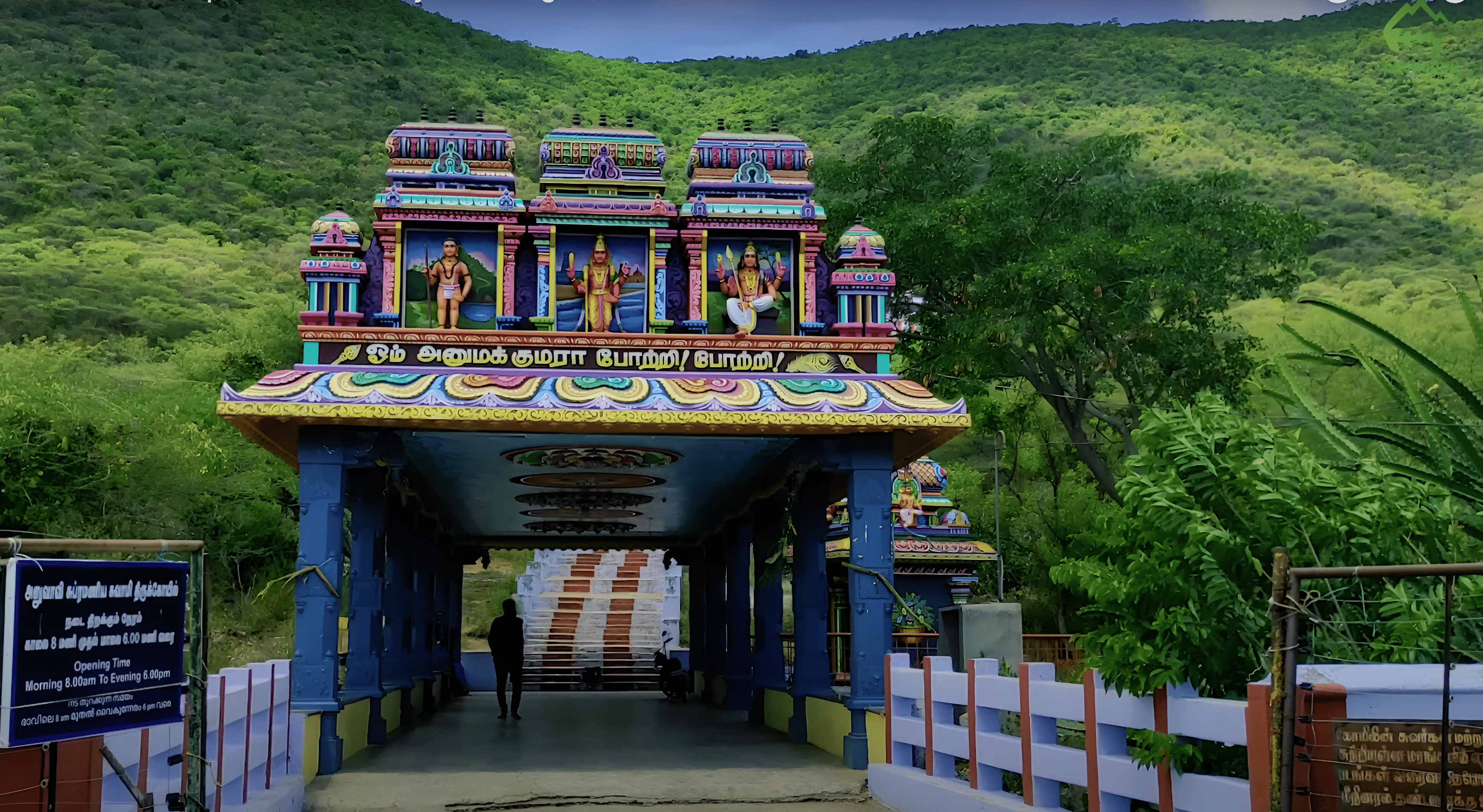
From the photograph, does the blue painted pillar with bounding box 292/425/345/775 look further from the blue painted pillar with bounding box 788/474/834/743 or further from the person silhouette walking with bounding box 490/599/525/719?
the person silhouette walking with bounding box 490/599/525/719

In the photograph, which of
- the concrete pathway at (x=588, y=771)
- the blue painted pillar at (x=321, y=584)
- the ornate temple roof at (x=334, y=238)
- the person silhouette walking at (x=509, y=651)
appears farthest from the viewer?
the person silhouette walking at (x=509, y=651)

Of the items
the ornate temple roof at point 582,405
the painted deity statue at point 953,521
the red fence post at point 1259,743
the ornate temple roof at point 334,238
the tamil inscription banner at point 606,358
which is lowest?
the red fence post at point 1259,743

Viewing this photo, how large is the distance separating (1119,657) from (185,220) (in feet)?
173

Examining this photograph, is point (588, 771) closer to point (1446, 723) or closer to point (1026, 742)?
point (1026, 742)

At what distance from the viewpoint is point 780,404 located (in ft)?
36.9

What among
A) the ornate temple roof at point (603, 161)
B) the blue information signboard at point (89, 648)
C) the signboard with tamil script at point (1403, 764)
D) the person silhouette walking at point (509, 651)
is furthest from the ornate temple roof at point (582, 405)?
the person silhouette walking at point (509, 651)

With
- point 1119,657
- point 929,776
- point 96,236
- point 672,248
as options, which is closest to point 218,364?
point 96,236

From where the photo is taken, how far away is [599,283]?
12.2 meters

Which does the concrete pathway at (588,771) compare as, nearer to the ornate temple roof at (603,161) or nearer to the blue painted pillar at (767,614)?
the blue painted pillar at (767,614)

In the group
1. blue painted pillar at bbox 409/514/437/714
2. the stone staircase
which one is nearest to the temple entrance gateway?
blue painted pillar at bbox 409/514/437/714

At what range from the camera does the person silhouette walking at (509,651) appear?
18.3 meters

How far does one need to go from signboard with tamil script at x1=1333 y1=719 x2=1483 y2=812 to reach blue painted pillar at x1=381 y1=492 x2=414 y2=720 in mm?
12440

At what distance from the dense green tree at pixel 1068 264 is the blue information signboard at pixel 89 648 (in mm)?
16876

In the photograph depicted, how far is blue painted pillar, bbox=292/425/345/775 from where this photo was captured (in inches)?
430
